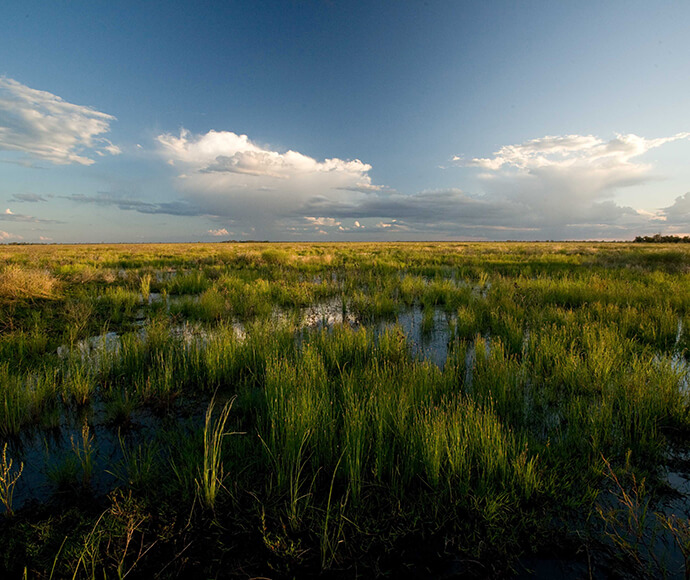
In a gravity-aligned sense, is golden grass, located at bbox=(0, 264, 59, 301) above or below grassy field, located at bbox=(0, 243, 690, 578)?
above

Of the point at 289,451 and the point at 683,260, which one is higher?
the point at 683,260

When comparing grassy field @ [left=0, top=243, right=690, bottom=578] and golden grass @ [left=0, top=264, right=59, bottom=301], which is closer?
grassy field @ [left=0, top=243, right=690, bottom=578]

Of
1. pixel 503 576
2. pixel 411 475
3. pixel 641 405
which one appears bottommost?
pixel 503 576

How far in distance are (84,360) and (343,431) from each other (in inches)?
168

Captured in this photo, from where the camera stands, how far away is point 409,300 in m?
8.64

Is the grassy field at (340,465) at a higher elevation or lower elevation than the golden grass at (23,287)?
lower

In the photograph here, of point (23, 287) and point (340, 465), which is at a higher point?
point (23, 287)

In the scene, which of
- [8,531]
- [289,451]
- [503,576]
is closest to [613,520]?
[503,576]

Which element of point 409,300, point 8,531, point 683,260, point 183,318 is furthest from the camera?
Result: point 683,260

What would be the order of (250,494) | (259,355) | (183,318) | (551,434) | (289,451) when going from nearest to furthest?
(250,494) < (289,451) < (551,434) < (259,355) < (183,318)

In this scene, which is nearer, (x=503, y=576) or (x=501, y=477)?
(x=503, y=576)

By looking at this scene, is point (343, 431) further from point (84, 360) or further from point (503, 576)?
point (84, 360)

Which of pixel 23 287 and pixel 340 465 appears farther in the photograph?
pixel 23 287

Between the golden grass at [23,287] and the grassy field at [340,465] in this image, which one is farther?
the golden grass at [23,287]
